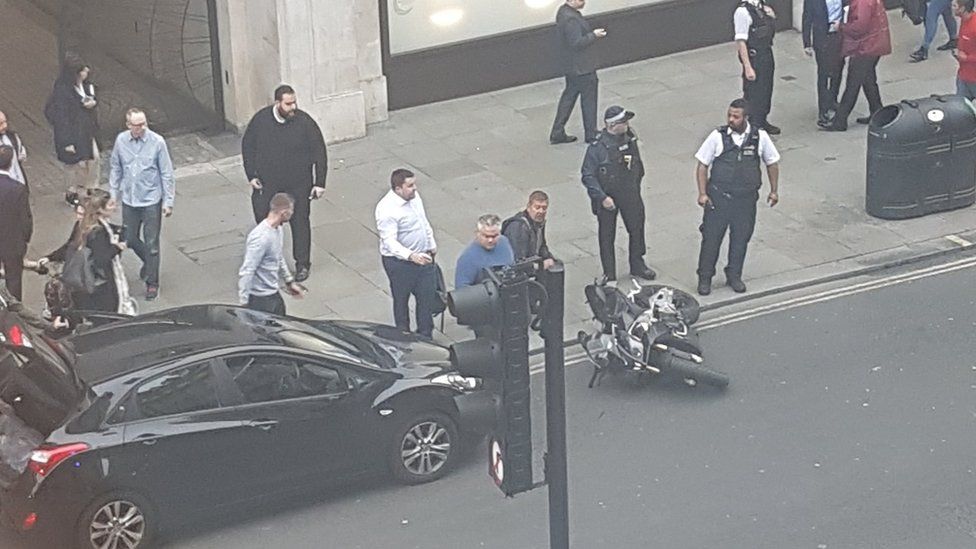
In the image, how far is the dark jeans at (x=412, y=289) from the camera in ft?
43.2

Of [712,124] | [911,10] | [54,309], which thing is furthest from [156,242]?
[911,10]

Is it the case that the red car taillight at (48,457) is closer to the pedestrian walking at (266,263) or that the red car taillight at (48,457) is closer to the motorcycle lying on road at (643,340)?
the pedestrian walking at (266,263)

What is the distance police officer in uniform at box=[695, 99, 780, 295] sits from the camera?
46.4ft

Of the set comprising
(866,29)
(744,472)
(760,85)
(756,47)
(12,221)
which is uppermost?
(866,29)

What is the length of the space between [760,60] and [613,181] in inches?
171

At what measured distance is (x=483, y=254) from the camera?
12.6 meters

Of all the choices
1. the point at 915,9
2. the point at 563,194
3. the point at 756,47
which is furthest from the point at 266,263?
the point at 915,9

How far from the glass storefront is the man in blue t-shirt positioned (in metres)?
7.01

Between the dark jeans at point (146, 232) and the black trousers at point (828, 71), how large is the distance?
7.76m

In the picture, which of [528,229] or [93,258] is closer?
[93,258]

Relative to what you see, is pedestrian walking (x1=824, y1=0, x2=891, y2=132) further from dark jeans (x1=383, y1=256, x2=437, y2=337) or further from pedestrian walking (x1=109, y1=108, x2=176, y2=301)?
pedestrian walking (x1=109, y1=108, x2=176, y2=301)

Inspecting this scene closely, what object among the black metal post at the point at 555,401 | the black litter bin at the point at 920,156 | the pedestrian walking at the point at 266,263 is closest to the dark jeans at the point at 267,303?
the pedestrian walking at the point at 266,263

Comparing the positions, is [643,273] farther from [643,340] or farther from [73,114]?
[73,114]

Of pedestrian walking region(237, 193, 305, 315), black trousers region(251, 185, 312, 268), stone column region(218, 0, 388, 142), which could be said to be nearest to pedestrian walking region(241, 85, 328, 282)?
black trousers region(251, 185, 312, 268)
